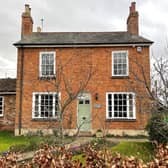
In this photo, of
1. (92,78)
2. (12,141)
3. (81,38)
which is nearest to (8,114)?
(12,141)

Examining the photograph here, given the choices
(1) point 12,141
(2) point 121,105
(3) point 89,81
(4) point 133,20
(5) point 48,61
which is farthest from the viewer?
(4) point 133,20

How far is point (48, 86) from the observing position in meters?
22.5

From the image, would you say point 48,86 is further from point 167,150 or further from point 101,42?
point 167,150

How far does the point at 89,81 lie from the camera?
73.5 feet

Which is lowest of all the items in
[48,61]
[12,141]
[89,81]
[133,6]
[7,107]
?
[12,141]

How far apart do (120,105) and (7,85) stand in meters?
11.2

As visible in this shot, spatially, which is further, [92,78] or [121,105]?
[92,78]

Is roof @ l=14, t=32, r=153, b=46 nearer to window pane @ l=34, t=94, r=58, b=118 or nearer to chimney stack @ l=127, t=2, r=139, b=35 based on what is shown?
chimney stack @ l=127, t=2, r=139, b=35

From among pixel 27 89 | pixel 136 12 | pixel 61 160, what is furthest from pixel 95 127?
pixel 61 160

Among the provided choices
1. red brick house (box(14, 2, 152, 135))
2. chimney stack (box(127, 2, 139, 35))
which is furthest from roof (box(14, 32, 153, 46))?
chimney stack (box(127, 2, 139, 35))

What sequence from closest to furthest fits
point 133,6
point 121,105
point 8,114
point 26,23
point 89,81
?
1. point 121,105
2. point 89,81
3. point 133,6
4. point 26,23
5. point 8,114

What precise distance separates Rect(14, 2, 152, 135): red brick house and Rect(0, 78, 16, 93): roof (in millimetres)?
4049

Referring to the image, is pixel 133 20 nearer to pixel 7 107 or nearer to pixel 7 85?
pixel 7 85

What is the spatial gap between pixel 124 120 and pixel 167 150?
1877 cm
